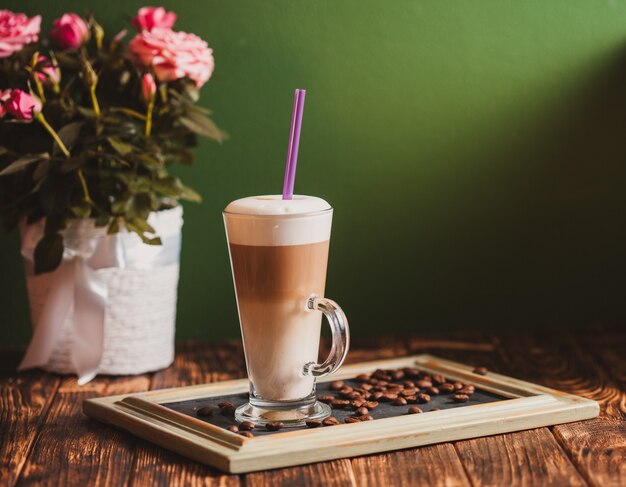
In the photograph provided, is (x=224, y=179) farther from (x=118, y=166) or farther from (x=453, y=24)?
(x=453, y=24)

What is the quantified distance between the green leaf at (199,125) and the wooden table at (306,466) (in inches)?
17.0

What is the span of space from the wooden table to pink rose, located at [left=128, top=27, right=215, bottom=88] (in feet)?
1.78

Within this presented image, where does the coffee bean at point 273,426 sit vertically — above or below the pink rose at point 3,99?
below

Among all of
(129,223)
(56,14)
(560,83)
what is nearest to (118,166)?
(129,223)

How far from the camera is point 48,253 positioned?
5.46 ft

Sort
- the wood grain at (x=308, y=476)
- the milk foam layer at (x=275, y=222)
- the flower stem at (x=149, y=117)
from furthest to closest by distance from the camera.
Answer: the flower stem at (x=149, y=117), the milk foam layer at (x=275, y=222), the wood grain at (x=308, y=476)

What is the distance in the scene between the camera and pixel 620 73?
204 cm

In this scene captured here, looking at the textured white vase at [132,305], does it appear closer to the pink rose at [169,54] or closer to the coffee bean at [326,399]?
the pink rose at [169,54]

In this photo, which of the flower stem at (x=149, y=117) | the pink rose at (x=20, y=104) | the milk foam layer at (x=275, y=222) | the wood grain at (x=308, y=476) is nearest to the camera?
the wood grain at (x=308, y=476)

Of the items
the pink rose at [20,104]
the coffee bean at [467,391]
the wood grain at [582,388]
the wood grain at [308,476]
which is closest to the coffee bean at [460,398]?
the coffee bean at [467,391]

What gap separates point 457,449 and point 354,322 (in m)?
0.80

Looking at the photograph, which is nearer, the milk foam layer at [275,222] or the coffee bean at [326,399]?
the milk foam layer at [275,222]

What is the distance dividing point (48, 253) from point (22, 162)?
0.16m

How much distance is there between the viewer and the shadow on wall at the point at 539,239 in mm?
2053
